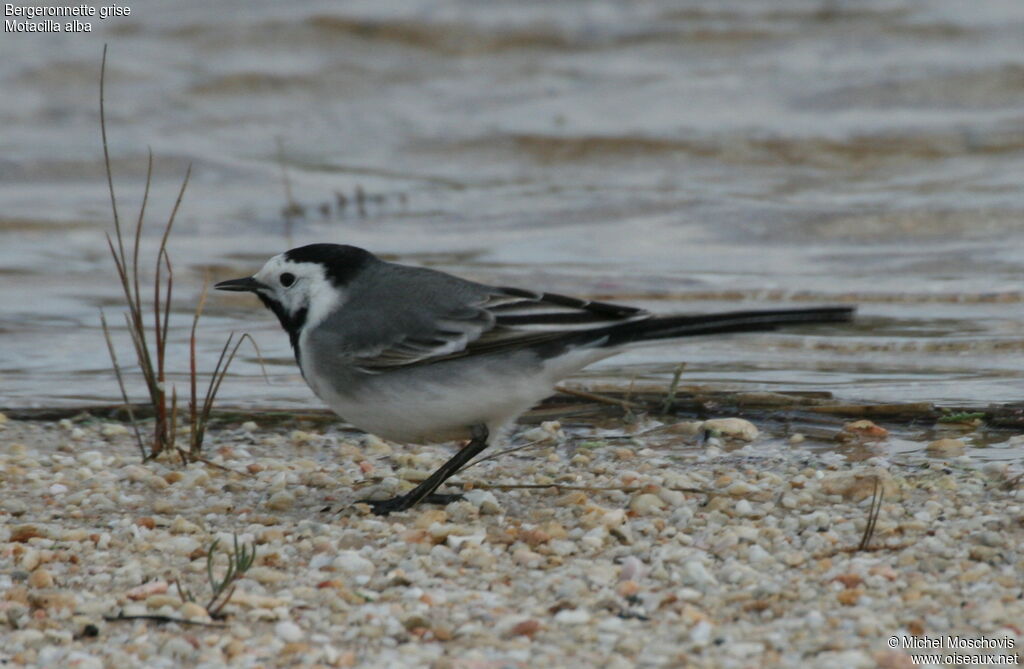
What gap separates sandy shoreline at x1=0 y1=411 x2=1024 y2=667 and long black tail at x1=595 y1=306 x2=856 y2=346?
555 millimetres

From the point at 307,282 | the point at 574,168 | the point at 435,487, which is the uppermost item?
the point at 574,168

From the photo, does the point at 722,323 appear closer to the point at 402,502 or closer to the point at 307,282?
the point at 402,502

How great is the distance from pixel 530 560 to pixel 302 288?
59.0 inches

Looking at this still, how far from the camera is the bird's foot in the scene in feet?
16.9

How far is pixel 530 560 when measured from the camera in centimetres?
458

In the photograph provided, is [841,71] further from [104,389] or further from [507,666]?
[507,666]

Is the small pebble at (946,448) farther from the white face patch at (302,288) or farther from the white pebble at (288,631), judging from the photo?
the white pebble at (288,631)

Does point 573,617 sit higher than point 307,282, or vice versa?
point 307,282

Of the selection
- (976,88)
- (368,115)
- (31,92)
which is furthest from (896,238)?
(31,92)

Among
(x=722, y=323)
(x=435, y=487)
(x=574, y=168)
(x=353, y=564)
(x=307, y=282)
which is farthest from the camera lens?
(x=574, y=168)

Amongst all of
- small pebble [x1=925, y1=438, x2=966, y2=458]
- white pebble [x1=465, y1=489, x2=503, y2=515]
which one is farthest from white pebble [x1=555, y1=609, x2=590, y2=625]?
small pebble [x1=925, y1=438, x2=966, y2=458]

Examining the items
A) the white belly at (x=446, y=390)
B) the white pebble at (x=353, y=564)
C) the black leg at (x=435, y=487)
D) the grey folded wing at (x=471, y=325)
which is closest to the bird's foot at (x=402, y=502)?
the black leg at (x=435, y=487)

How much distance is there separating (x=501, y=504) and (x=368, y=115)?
40.8ft

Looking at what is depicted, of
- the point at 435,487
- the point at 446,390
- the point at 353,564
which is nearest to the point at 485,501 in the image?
the point at 435,487
